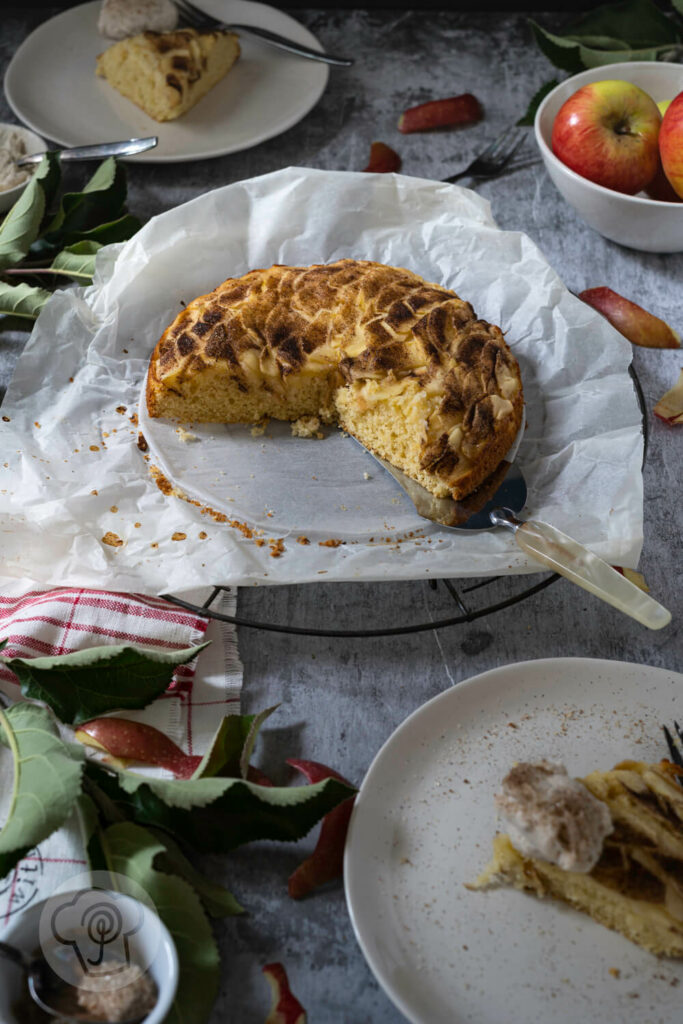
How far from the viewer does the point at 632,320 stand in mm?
2385

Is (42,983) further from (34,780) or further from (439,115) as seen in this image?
(439,115)

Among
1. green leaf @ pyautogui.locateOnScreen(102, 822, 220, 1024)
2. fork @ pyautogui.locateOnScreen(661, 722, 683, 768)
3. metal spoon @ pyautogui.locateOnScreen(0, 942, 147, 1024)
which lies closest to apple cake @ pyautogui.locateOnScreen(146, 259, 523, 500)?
fork @ pyautogui.locateOnScreen(661, 722, 683, 768)

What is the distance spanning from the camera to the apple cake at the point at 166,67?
2.82m

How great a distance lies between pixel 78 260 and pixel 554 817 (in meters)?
1.90

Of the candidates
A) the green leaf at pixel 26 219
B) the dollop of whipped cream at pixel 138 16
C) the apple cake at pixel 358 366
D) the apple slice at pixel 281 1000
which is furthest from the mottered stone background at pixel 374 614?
the dollop of whipped cream at pixel 138 16

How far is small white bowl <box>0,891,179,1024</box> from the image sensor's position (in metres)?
1.15

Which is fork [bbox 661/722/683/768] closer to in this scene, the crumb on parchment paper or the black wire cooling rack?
the black wire cooling rack

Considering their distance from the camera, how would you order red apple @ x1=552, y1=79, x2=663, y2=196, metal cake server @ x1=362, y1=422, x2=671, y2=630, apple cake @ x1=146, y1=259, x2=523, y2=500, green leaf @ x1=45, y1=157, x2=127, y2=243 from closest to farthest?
1. metal cake server @ x1=362, y1=422, x2=671, y2=630
2. apple cake @ x1=146, y1=259, x2=523, y2=500
3. red apple @ x1=552, y1=79, x2=663, y2=196
4. green leaf @ x1=45, y1=157, x2=127, y2=243

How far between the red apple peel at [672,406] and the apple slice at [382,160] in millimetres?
1237

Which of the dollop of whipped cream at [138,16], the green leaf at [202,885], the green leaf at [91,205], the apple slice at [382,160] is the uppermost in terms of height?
the dollop of whipped cream at [138,16]

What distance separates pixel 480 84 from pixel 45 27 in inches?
Result: 60.4

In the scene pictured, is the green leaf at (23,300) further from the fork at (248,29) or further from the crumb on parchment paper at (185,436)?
the fork at (248,29)

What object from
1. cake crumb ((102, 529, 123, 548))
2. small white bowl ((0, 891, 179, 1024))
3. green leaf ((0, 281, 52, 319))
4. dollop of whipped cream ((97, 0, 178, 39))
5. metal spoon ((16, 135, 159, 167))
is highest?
dollop of whipped cream ((97, 0, 178, 39))

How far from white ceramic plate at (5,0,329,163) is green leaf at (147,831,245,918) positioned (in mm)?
2145
